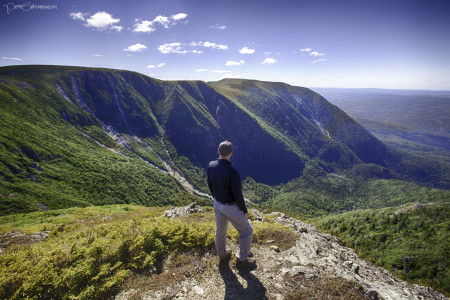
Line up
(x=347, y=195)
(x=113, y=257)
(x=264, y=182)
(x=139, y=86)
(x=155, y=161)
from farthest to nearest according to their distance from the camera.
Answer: (x=139, y=86) → (x=264, y=182) → (x=347, y=195) → (x=155, y=161) → (x=113, y=257)

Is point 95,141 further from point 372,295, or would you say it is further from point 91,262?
point 372,295

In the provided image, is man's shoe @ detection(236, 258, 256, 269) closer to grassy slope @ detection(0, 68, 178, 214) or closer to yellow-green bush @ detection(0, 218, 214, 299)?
yellow-green bush @ detection(0, 218, 214, 299)

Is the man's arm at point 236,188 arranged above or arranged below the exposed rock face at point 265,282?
above

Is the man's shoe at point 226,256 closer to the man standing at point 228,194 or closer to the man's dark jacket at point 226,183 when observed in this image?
the man standing at point 228,194

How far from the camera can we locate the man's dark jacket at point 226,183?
671 cm

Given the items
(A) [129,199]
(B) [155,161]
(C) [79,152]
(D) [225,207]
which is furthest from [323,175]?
(D) [225,207]

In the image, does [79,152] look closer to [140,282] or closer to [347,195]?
[140,282]

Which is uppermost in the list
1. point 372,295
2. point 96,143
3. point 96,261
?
point 96,261

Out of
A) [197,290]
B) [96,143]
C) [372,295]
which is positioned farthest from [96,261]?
[96,143]

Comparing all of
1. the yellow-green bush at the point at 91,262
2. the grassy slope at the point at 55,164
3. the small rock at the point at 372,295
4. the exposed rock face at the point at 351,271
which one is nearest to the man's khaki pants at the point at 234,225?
the yellow-green bush at the point at 91,262

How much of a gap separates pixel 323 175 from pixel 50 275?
21549 cm

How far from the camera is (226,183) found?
22.1 ft

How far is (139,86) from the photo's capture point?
19512cm

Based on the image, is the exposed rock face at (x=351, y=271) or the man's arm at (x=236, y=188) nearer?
the man's arm at (x=236, y=188)
